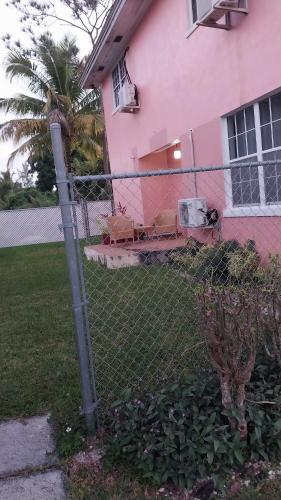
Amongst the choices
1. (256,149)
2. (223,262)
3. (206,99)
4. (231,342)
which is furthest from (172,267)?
(231,342)

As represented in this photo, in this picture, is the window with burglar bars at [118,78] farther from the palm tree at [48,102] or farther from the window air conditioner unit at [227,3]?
the window air conditioner unit at [227,3]

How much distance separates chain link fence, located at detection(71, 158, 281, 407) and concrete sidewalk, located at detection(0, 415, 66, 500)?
526mm

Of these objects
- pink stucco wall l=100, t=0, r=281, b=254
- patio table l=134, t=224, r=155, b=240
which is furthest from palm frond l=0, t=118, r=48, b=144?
patio table l=134, t=224, r=155, b=240

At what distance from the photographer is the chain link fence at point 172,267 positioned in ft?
12.8

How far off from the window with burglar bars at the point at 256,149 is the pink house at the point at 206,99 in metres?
0.01

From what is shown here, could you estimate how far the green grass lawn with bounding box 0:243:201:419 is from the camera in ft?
12.2

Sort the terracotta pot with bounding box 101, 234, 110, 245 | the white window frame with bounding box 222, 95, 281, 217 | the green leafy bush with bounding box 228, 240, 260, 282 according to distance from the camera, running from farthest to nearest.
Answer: the terracotta pot with bounding box 101, 234, 110, 245
the white window frame with bounding box 222, 95, 281, 217
the green leafy bush with bounding box 228, 240, 260, 282

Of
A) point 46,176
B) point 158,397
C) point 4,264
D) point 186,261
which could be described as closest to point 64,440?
point 158,397

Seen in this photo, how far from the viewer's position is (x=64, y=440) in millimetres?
2883

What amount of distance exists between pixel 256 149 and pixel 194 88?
2312 mm

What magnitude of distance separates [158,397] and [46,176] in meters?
32.9

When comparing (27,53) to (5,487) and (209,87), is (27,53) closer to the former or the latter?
(209,87)

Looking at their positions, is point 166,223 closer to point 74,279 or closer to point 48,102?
point 74,279

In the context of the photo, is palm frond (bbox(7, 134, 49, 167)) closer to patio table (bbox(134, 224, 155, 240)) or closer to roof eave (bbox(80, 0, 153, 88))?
roof eave (bbox(80, 0, 153, 88))
